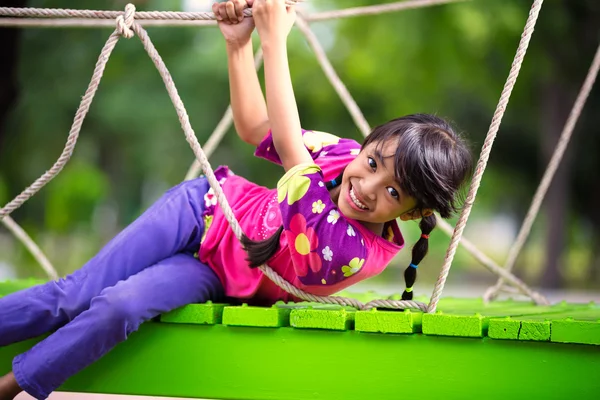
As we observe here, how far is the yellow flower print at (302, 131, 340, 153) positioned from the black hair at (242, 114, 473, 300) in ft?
1.01

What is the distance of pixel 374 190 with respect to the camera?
1.80m

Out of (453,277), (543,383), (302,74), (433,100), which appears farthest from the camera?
(453,277)

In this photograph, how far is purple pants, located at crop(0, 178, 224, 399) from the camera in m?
1.87

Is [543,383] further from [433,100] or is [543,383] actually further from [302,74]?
[302,74]

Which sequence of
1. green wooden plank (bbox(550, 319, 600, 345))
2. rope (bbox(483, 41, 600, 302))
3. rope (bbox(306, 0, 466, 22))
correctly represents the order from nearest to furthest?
green wooden plank (bbox(550, 319, 600, 345)) < rope (bbox(483, 41, 600, 302)) < rope (bbox(306, 0, 466, 22))

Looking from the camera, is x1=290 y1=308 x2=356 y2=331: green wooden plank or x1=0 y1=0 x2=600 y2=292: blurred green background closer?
x1=290 y1=308 x2=356 y2=331: green wooden plank

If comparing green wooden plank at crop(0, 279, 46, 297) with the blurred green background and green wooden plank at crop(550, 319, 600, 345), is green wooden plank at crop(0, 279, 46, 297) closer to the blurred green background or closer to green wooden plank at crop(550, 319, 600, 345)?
the blurred green background

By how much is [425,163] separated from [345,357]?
1.62 feet

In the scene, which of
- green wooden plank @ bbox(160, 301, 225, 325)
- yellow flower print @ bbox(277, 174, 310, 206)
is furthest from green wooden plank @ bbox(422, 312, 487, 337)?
green wooden plank @ bbox(160, 301, 225, 325)

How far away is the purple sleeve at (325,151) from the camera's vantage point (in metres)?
2.09

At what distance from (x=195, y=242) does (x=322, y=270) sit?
17.2 inches

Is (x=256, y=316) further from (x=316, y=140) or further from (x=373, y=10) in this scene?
(x=373, y=10)

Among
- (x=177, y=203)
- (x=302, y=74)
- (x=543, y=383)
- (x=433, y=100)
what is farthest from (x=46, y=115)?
(x=543, y=383)

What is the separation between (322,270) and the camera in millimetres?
1876
